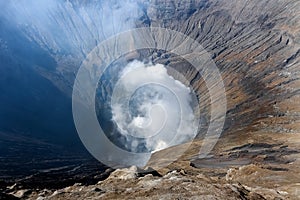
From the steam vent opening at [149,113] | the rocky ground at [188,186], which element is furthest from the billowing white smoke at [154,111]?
the rocky ground at [188,186]

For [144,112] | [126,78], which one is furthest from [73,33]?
[144,112]

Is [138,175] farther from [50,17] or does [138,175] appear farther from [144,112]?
[50,17]

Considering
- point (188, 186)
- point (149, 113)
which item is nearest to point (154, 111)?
point (149, 113)

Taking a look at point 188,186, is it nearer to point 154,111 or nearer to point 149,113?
point 149,113

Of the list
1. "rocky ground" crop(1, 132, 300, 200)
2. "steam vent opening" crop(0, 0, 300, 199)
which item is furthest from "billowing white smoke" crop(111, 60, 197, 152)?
"rocky ground" crop(1, 132, 300, 200)

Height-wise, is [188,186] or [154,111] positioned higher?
[154,111]

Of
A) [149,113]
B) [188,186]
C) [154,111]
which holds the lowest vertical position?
[188,186]
